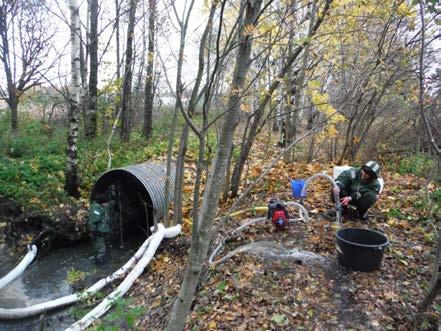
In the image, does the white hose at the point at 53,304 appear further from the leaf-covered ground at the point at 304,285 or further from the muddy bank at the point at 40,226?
the muddy bank at the point at 40,226

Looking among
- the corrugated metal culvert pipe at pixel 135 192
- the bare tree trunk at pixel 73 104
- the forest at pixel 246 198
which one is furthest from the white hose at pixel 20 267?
the bare tree trunk at pixel 73 104

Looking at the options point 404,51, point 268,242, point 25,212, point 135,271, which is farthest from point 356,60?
point 25,212

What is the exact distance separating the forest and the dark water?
36mm

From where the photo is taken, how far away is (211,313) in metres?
4.04

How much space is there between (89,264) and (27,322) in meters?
1.79

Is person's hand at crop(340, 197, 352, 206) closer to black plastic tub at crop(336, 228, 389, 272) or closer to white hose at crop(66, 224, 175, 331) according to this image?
black plastic tub at crop(336, 228, 389, 272)

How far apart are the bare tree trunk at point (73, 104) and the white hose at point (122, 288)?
3.11 m

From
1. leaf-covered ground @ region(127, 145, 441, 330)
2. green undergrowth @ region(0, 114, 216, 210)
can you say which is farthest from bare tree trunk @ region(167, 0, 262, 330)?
green undergrowth @ region(0, 114, 216, 210)

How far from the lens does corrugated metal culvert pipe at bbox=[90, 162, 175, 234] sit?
23.0 ft

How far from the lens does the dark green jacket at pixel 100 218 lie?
7479 mm

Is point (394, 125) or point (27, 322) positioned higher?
point (394, 125)

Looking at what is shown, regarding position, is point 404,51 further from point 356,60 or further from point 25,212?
point 25,212

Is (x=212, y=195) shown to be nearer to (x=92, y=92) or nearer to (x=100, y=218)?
(x=100, y=218)

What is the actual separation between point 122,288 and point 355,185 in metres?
4.08
